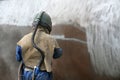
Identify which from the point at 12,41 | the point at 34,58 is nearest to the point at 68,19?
the point at 34,58

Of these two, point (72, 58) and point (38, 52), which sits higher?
point (38, 52)

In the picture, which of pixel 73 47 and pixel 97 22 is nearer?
pixel 97 22

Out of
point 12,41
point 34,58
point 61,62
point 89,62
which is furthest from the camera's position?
point 12,41

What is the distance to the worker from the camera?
13.8 ft

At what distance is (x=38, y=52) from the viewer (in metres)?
4.25

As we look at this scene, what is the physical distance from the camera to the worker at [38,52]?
13.8ft

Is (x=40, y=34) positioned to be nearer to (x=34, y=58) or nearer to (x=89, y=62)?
(x=34, y=58)

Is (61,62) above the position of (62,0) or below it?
below

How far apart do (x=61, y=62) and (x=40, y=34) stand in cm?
92

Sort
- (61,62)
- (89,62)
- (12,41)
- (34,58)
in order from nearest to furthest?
(34,58) → (89,62) → (61,62) → (12,41)

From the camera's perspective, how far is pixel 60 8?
203 inches

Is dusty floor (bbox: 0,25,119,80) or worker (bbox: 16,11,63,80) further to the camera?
dusty floor (bbox: 0,25,119,80)

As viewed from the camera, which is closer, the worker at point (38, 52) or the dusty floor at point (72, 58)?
the worker at point (38, 52)

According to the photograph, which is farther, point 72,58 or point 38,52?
point 72,58
